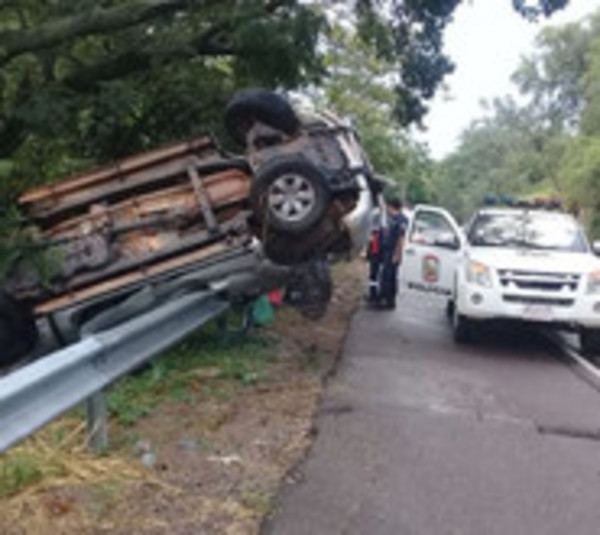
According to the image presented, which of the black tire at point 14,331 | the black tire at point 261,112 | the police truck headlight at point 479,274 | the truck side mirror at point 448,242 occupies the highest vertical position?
the black tire at point 261,112

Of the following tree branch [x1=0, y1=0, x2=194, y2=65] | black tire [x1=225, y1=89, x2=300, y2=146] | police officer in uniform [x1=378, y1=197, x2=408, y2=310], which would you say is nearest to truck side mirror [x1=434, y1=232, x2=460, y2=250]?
police officer in uniform [x1=378, y1=197, x2=408, y2=310]

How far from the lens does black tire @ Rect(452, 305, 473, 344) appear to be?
37.4 ft

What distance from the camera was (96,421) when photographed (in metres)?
5.32

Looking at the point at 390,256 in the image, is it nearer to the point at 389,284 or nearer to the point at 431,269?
the point at 389,284

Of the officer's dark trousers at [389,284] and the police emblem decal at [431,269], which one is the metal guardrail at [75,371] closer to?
the police emblem decal at [431,269]

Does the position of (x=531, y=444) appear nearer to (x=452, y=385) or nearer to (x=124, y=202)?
(x=452, y=385)

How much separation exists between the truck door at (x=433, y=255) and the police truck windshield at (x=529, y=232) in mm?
296

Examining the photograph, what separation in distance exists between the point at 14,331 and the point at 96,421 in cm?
290

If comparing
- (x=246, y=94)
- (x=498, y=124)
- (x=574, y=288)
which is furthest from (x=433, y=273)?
(x=498, y=124)

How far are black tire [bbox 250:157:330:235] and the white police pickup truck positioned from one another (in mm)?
3673

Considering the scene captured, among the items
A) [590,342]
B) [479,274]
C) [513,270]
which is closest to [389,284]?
[479,274]

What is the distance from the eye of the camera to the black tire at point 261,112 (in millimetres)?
8500

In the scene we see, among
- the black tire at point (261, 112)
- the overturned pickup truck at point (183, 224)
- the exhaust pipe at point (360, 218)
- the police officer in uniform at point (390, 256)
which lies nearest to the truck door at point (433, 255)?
the police officer in uniform at point (390, 256)

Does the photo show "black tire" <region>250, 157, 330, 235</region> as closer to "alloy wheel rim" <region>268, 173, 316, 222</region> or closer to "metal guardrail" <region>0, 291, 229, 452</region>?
"alloy wheel rim" <region>268, 173, 316, 222</region>
